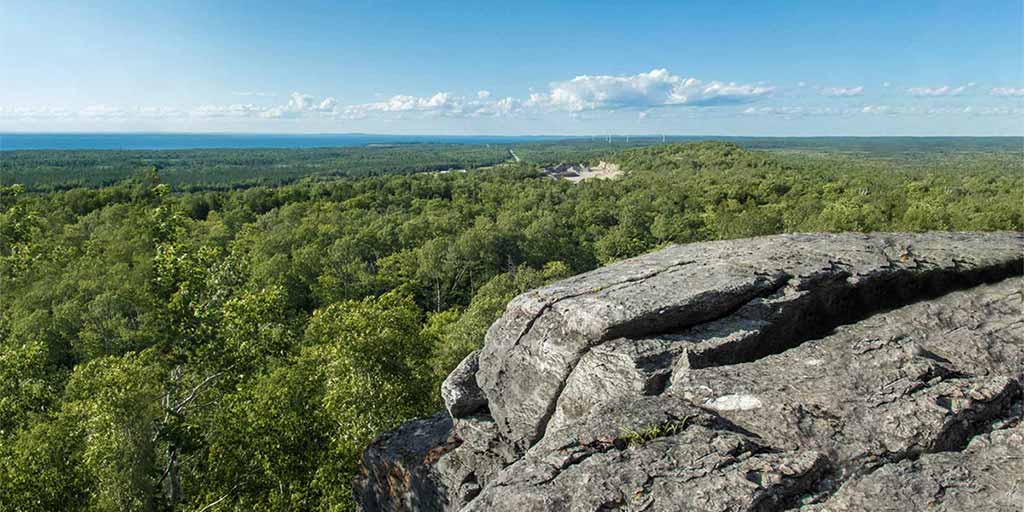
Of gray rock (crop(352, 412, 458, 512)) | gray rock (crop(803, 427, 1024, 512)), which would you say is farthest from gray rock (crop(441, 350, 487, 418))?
gray rock (crop(803, 427, 1024, 512))

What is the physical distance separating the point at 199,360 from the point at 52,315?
141 ft

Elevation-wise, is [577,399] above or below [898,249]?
below

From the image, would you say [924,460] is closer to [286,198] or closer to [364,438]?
[364,438]

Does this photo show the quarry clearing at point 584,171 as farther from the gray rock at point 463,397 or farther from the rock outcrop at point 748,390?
the gray rock at point 463,397

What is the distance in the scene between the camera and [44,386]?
16.2 m

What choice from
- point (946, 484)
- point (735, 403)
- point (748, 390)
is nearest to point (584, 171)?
point (748, 390)

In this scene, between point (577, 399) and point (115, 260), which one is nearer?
point (577, 399)

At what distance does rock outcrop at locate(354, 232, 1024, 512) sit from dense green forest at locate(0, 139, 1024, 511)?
12.8 feet

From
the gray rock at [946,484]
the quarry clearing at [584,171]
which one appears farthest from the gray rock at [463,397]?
the quarry clearing at [584,171]

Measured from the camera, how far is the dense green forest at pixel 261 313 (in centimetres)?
1483

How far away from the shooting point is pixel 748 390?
8.98m

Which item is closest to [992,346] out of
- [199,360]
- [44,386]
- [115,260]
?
[199,360]

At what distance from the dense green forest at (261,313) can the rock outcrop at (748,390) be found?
3896 millimetres

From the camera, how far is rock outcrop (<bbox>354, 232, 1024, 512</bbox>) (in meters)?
7.23
